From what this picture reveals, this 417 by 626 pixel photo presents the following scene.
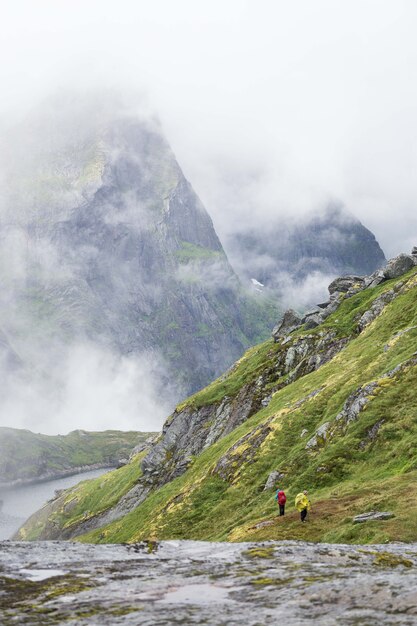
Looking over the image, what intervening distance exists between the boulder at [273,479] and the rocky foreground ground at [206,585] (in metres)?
38.8

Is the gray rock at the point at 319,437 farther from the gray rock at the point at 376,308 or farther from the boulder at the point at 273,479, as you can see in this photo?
the gray rock at the point at 376,308

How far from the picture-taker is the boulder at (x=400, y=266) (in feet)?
473

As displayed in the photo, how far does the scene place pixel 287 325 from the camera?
165 meters

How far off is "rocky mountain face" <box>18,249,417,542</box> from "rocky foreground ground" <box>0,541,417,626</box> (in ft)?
49.4

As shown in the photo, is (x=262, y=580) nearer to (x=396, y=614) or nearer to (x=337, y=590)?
(x=337, y=590)

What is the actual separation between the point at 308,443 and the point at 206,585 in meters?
52.8

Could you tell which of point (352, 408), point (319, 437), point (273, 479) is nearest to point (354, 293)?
point (352, 408)

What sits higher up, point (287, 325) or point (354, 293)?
point (354, 293)

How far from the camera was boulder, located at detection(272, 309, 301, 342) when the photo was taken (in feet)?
523

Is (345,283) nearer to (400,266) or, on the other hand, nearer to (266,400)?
(400,266)

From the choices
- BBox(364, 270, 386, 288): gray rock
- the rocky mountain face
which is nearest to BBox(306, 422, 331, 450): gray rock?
the rocky mountain face

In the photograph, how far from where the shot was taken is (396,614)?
16109mm

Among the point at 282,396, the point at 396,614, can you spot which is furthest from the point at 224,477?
the point at 396,614

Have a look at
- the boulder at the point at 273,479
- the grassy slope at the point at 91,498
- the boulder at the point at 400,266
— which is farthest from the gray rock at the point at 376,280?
the boulder at the point at 273,479
